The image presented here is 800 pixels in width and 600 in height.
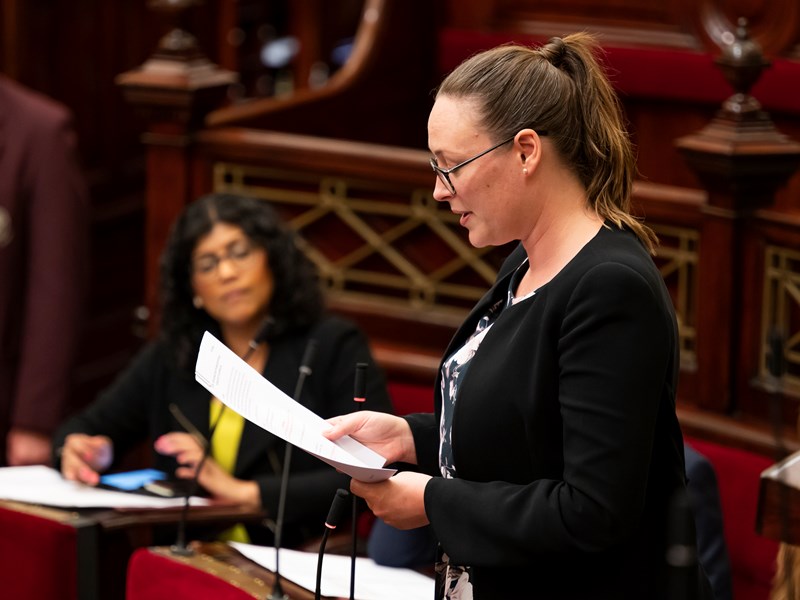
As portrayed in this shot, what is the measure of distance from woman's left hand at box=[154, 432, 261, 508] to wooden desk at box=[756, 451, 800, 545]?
4.28 ft

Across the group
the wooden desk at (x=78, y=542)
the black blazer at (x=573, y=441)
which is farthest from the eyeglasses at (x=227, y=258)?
the black blazer at (x=573, y=441)

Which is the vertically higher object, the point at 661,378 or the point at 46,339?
the point at 661,378

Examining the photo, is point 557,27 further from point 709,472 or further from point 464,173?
point 464,173

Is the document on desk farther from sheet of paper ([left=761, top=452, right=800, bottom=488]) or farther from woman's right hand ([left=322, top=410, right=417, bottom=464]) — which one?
sheet of paper ([left=761, top=452, right=800, bottom=488])

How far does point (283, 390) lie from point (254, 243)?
1.19 feet

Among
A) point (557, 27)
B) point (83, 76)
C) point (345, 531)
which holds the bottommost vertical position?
point (345, 531)

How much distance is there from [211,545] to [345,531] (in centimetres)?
74

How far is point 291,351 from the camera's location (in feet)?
10.4

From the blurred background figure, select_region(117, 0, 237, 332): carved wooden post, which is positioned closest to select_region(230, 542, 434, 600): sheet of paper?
the blurred background figure

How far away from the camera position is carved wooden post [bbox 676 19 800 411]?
315cm

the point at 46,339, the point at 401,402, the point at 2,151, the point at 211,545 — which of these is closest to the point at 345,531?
the point at 401,402

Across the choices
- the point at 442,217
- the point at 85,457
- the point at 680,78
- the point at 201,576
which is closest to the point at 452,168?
the point at 201,576

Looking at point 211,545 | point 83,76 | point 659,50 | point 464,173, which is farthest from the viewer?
point 83,76

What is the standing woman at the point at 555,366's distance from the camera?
5.04ft
